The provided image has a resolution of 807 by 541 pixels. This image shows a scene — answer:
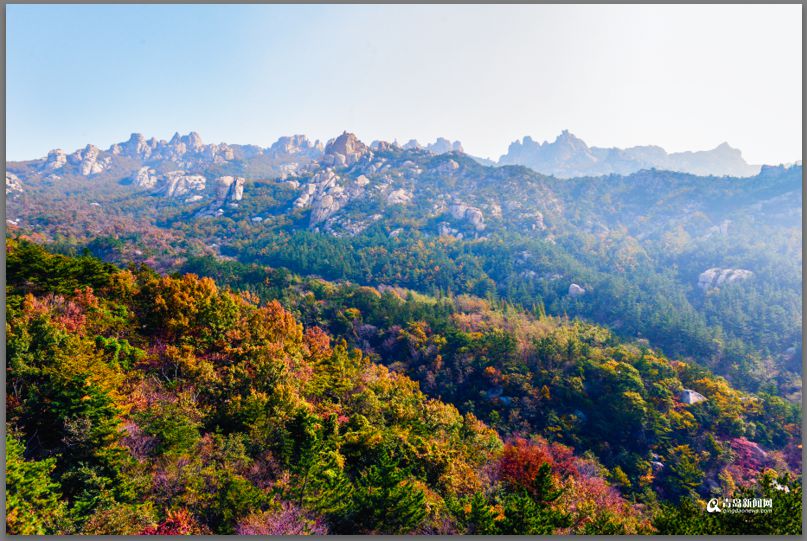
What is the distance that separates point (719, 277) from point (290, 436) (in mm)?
126108

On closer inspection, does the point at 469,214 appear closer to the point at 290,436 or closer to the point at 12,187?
the point at 290,436

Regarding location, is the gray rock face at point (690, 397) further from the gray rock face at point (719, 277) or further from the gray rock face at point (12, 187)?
the gray rock face at point (12, 187)

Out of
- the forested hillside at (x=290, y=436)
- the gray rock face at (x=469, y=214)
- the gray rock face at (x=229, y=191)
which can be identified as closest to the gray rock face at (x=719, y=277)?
the forested hillside at (x=290, y=436)

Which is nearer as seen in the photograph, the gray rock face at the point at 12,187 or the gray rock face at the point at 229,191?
the gray rock face at the point at 12,187

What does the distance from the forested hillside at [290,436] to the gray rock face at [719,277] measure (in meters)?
70.8

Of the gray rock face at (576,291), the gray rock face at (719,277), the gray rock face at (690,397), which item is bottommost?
the gray rock face at (690,397)

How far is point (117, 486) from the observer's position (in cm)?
1364

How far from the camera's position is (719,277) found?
10306 centimetres

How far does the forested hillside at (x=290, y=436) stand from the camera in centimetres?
1377

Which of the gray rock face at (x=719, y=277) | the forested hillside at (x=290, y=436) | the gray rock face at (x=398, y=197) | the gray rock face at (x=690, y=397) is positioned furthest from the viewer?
the gray rock face at (x=398, y=197)

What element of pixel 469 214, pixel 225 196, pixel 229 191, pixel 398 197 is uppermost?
pixel 229 191

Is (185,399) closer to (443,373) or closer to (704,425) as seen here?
(443,373)

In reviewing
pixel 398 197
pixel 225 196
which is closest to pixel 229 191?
pixel 225 196

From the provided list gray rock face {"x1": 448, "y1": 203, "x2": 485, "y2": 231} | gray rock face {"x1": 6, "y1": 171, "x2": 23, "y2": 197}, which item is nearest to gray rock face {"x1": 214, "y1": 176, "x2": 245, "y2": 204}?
gray rock face {"x1": 6, "y1": 171, "x2": 23, "y2": 197}
